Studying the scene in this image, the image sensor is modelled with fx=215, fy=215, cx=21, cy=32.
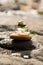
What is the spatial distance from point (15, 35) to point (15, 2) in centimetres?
731

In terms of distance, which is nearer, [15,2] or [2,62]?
[2,62]

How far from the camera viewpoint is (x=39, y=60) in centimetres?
161

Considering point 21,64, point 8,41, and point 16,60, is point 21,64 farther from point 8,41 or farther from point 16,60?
point 8,41

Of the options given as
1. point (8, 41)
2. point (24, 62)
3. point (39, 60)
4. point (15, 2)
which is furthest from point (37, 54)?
point (15, 2)

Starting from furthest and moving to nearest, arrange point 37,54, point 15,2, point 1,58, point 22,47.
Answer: point 15,2, point 22,47, point 37,54, point 1,58

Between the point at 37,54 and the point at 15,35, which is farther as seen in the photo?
the point at 15,35

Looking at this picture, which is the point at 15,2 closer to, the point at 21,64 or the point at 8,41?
the point at 8,41

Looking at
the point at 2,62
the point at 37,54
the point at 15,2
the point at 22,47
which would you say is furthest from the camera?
the point at 15,2

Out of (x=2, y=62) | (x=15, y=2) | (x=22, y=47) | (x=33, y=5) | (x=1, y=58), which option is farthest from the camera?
(x=15, y=2)

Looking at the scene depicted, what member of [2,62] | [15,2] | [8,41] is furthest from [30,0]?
[2,62]

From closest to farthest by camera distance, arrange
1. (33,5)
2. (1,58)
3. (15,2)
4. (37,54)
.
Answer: (1,58), (37,54), (33,5), (15,2)

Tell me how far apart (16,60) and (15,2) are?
25.3 ft

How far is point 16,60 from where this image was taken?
1.51 metres

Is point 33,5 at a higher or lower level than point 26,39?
lower
